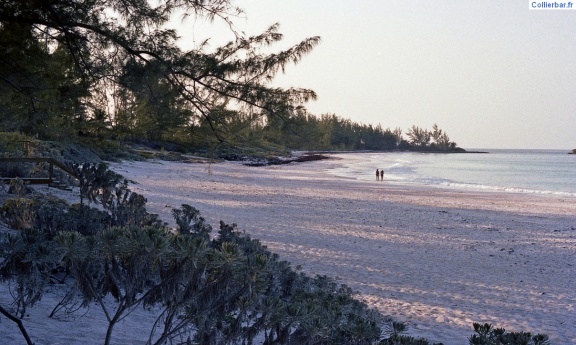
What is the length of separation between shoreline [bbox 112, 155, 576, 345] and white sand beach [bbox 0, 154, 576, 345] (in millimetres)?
24

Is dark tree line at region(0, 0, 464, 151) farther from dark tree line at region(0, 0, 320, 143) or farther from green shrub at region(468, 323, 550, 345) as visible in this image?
green shrub at region(468, 323, 550, 345)

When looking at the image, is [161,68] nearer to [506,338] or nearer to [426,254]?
[506,338]

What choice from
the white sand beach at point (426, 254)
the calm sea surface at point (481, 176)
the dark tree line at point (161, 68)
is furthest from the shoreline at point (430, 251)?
the calm sea surface at point (481, 176)

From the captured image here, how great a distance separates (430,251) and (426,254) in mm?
427

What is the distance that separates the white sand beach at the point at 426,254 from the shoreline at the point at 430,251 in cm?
2

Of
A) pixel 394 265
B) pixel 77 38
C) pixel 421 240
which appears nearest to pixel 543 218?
pixel 421 240

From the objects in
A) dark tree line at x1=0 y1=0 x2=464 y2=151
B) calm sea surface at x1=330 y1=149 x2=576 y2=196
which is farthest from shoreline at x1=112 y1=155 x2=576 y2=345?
calm sea surface at x1=330 y1=149 x2=576 y2=196

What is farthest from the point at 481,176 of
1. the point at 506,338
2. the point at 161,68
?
the point at 506,338

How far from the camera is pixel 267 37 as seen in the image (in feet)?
18.8

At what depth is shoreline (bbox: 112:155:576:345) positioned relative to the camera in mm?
6934

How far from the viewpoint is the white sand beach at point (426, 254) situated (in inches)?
261

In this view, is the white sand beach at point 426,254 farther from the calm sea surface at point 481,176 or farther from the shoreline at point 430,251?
the calm sea surface at point 481,176

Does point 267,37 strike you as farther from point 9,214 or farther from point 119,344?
point 9,214

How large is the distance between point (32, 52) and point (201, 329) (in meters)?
4.79
